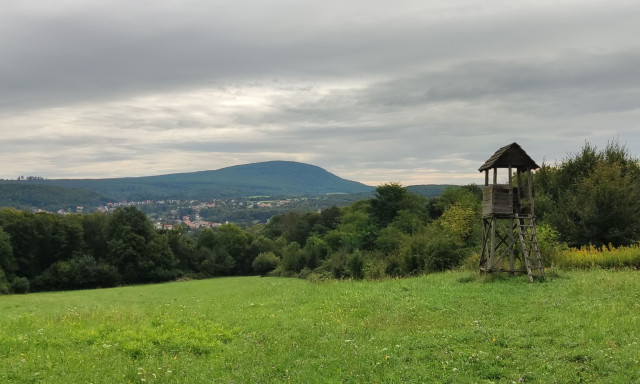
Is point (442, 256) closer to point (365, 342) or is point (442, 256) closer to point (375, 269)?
point (375, 269)

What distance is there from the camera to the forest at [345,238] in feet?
90.8

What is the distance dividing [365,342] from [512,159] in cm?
1357

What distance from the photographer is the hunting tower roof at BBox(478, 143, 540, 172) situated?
20625 mm

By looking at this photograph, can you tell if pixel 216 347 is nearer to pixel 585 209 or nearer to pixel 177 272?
pixel 585 209

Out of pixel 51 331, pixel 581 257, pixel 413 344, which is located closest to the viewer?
pixel 413 344

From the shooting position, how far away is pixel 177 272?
71.9 m

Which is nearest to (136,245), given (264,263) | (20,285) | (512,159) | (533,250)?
(20,285)

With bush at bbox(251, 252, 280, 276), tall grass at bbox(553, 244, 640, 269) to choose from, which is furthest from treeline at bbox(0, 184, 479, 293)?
tall grass at bbox(553, 244, 640, 269)

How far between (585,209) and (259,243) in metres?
68.2

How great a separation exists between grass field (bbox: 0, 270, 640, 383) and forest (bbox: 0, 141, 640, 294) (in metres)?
11.6

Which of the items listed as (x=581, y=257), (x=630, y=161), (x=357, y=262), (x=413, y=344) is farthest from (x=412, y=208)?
(x=413, y=344)

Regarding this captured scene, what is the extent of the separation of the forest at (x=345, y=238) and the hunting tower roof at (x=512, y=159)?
5.80 m

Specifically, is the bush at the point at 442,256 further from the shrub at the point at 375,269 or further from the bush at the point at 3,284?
→ the bush at the point at 3,284

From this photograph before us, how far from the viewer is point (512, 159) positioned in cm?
2083
